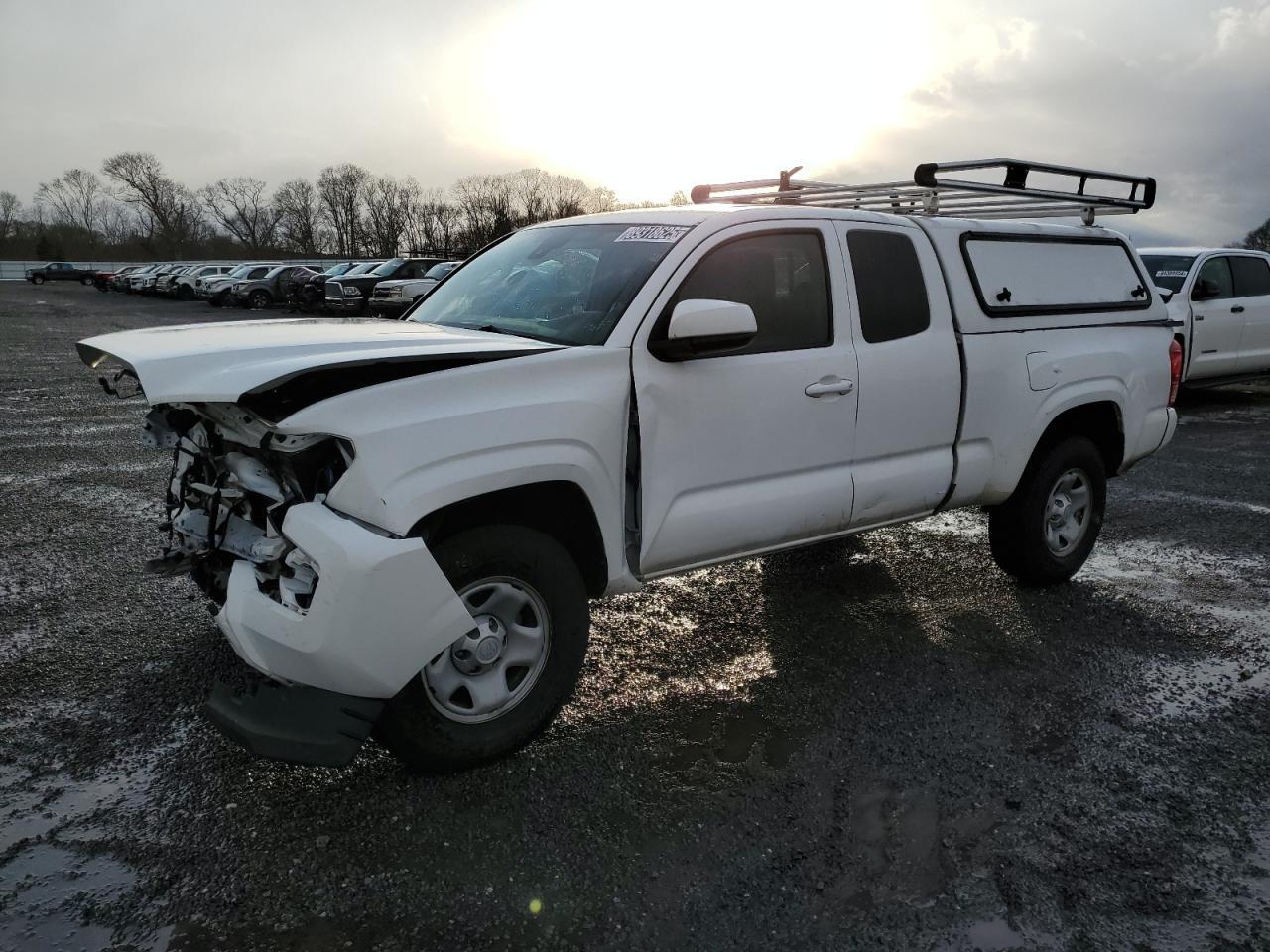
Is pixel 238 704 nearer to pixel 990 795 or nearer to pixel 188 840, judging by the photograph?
pixel 188 840

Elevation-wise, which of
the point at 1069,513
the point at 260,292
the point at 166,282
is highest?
the point at 166,282

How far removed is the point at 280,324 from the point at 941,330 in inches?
116

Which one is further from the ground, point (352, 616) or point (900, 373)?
point (900, 373)

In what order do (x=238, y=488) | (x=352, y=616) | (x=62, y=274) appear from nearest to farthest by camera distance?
(x=352, y=616) < (x=238, y=488) < (x=62, y=274)

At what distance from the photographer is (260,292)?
108ft

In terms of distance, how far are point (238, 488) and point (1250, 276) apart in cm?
1330

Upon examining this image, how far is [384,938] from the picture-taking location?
2.52 meters

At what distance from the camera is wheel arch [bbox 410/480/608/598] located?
3082mm

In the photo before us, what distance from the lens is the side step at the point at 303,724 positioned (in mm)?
2803

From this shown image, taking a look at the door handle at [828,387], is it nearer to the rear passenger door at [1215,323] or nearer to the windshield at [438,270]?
the rear passenger door at [1215,323]

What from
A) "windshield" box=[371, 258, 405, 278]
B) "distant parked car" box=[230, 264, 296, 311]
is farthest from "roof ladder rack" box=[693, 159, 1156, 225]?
"distant parked car" box=[230, 264, 296, 311]

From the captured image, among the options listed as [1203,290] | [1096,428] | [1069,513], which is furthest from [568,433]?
[1203,290]

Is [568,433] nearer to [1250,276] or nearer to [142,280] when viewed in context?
[1250,276]

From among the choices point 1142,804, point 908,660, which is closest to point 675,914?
point 1142,804
